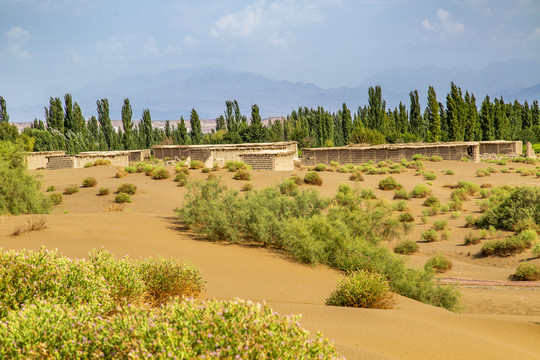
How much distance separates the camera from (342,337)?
7605 millimetres

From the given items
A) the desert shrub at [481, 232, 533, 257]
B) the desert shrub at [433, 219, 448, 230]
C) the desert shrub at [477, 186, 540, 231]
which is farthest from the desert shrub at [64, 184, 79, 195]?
the desert shrub at [481, 232, 533, 257]

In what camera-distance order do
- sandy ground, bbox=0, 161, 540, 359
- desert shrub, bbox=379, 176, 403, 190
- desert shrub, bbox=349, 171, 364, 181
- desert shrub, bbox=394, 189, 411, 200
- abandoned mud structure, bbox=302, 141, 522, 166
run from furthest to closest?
abandoned mud structure, bbox=302, 141, 522, 166
desert shrub, bbox=349, 171, 364, 181
desert shrub, bbox=379, 176, 403, 190
desert shrub, bbox=394, 189, 411, 200
sandy ground, bbox=0, 161, 540, 359

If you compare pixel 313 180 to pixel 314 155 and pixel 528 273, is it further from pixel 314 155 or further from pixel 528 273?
pixel 528 273

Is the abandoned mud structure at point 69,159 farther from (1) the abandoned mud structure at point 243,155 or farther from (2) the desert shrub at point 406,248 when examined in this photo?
(2) the desert shrub at point 406,248

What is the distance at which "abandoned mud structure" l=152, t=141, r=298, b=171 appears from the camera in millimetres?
41156

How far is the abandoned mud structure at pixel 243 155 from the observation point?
135 feet

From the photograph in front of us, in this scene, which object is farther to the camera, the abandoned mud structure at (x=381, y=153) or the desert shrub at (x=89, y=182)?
the abandoned mud structure at (x=381, y=153)

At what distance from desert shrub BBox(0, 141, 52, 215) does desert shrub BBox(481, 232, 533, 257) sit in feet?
56.4

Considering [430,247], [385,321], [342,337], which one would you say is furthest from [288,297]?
[430,247]

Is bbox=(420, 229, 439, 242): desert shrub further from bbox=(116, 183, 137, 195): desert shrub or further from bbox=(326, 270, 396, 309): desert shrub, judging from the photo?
bbox=(116, 183, 137, 195): desert shrub

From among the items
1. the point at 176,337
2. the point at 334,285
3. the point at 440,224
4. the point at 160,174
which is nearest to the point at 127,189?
the point at 160,174

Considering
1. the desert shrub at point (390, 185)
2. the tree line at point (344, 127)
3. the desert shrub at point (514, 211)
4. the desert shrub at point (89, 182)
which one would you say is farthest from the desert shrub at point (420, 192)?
the tree line at point (344, 127)

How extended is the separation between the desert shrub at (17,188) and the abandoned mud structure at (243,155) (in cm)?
1933

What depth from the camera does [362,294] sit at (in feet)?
34.8
